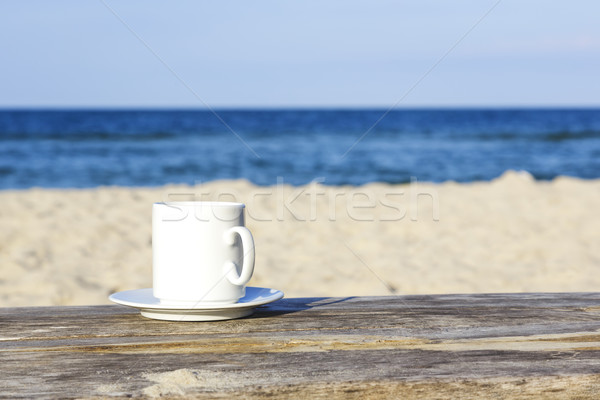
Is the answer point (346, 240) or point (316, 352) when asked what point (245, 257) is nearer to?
point (316, 352)

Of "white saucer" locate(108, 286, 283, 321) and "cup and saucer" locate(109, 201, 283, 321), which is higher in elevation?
"cup and saucer" locate(109, 201, 283, 321)

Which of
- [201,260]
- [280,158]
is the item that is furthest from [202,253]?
[280,158]

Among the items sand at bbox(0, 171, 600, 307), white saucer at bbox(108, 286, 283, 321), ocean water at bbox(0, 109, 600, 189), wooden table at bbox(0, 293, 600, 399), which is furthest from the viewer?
ocean water at bbox(0, 109, 600, 189)


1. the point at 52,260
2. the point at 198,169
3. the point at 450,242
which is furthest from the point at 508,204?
the point at 198,169

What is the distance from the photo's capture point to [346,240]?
3.86m

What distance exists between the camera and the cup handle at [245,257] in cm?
97

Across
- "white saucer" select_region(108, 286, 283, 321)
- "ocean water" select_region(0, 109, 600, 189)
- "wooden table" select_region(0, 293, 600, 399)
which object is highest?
"ocean water" select_region(0, 109, 600, 189)

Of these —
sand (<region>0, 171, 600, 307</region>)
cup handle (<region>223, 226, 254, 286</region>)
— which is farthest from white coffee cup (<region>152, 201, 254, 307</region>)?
sand (<region>0, 171, 600, 307</region>)

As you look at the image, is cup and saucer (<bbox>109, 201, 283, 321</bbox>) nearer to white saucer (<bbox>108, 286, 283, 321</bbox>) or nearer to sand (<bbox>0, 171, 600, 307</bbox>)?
white saucer (<bbox>108, 286, 283, 321</bbox>)

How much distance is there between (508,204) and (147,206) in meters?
2.75

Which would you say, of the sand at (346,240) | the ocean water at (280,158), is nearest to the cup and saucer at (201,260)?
the sand at (346,240)

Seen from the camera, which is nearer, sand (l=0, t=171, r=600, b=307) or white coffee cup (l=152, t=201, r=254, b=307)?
white coffee cup (l=152, t=201, r=254, b=307)

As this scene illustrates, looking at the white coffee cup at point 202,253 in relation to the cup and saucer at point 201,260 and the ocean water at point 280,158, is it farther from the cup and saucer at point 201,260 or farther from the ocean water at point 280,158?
the ocean water at point 280,158

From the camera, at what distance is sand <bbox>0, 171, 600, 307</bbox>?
3031 millimetres
